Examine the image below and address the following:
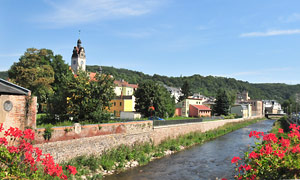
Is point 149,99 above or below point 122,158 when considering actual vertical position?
above

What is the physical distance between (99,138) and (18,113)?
24.0 ft

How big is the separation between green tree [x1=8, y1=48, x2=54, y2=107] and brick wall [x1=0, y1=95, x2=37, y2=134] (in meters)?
23.9

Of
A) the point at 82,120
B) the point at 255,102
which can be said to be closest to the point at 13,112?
the point at 82,120

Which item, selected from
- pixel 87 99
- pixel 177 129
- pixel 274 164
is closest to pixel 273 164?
pixel 274 164

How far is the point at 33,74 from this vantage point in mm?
41156

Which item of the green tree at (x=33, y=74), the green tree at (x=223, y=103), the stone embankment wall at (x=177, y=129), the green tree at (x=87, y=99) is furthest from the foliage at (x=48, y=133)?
the green tree at (x=223, y=103)

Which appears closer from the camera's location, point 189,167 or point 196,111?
point 189,167

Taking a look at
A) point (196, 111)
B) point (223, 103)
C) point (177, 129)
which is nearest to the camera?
point (177, 129)

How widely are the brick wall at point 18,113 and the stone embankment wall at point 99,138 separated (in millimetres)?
1150

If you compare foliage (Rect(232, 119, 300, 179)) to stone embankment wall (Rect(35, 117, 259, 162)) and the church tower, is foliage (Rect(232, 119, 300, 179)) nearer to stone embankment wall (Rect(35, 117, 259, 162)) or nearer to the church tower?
stone embankment wall (Rect(35, 117, 259, 162))

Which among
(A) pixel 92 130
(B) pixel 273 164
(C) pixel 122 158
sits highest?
(B) pixel 273 164

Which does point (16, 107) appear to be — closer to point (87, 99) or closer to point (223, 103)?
point (87, 99)

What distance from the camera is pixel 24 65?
140 ft

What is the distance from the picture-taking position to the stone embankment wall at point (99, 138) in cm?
1712
